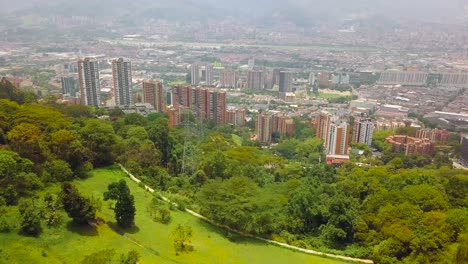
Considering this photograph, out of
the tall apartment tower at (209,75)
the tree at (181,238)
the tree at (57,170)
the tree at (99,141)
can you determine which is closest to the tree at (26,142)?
the tree at (57,170)

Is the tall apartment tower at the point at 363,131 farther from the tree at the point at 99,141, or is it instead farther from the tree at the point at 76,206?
the tree at the point at 76,206

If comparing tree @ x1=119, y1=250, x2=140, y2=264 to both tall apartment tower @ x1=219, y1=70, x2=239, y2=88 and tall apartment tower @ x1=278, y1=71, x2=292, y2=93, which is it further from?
tall apartment tower @ x1=219, y1=70, x2=239, y2=88

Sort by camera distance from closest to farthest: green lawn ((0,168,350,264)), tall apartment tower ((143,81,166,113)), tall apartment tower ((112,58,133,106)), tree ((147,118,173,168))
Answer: green lawn ((0,168,350,264)), tree ((147,118,173,168)), tall apartment tower ((143,81,166,113)), tall apartment tower ((112,58,133,106))

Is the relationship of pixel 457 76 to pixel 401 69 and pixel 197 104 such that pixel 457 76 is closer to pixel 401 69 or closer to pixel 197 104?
pixel 401 69

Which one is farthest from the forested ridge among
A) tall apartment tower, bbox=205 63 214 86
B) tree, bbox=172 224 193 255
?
tall apartment tower, bbox=205 63 214 86

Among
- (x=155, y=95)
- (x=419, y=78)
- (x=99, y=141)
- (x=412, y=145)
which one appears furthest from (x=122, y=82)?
(x=419, y=78)

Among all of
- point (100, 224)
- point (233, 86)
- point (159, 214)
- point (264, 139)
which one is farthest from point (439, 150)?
point (233, 86)
